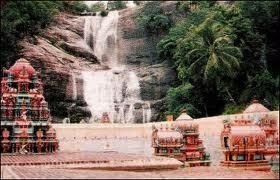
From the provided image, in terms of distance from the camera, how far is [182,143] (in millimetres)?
18344

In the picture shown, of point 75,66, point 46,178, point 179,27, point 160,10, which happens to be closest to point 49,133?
point 46,178

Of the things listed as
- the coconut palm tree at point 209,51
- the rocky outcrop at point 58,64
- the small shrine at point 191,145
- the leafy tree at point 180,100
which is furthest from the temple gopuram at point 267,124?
the rocky outcrop at point 58,64

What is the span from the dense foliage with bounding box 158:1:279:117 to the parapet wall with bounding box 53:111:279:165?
317 inches

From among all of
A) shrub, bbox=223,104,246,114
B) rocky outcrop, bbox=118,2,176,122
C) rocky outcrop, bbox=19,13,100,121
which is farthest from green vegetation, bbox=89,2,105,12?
shrub, bbox=223,104,246,114

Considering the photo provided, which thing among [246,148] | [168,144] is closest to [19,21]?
[168,144]

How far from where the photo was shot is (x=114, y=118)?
35375 millimetres

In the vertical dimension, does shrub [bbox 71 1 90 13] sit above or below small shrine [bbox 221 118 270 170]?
above

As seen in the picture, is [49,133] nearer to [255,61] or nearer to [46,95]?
[46,95]

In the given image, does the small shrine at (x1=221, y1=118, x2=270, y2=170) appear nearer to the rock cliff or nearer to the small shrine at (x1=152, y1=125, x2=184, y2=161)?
the small shrine at (x1=152, y1=125, x2=184, y2=161)

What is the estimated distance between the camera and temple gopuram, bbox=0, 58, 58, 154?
1530cm

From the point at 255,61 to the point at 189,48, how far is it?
187 inches

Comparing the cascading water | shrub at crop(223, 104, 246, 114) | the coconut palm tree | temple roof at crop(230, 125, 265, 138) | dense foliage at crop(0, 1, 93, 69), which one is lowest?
temple roof at crop(230, 125, 265, 138)

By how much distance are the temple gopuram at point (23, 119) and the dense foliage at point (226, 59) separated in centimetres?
1700

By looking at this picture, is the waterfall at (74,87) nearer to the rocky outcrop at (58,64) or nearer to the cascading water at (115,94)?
the rocky outcrop at (58,64)
